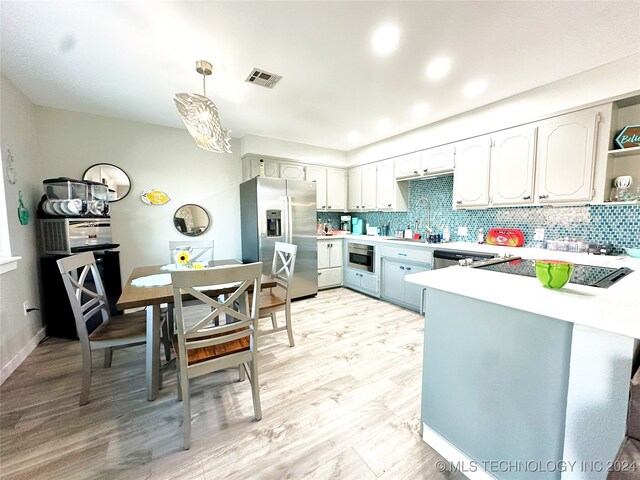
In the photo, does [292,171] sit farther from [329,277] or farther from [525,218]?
[525,218]

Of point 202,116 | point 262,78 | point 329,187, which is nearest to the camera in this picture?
point 202,116

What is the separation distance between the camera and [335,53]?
1.94 metres

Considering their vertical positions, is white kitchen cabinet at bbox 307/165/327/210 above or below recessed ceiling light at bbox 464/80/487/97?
below

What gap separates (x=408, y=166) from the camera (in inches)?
145

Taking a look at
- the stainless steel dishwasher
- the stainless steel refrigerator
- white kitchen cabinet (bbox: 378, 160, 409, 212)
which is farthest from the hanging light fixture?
white kitchen cabinet (bbox: 378, 160, 409, 212)

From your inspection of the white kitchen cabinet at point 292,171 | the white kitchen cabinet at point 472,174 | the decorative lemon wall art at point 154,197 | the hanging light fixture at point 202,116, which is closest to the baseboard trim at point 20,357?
the decorative lemon wall art at point 154,197

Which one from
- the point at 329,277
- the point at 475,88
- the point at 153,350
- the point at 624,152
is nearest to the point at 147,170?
the point at 153,350

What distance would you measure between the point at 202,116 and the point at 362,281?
10.3 ft

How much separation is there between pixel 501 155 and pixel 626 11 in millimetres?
1305

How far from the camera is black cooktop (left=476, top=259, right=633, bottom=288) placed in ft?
4.13

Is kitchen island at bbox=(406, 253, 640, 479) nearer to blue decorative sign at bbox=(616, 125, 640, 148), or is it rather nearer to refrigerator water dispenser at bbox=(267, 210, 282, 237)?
blue decorative sign at bbox=(616, 125, 640, 148)

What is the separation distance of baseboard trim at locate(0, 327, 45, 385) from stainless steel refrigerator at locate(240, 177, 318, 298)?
7.45ft

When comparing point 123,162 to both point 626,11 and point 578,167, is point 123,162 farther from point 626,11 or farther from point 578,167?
point 578,167

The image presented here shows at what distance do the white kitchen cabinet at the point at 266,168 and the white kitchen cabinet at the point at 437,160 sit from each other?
2227 millimetres
